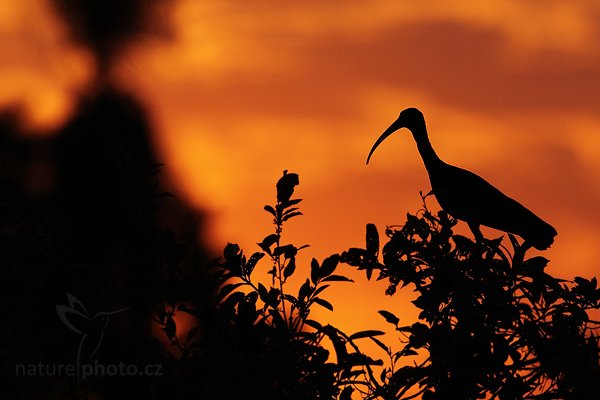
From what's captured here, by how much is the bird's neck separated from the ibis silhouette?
16 millimetres

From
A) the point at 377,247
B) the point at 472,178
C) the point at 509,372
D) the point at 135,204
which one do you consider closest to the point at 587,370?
the point at 509,372

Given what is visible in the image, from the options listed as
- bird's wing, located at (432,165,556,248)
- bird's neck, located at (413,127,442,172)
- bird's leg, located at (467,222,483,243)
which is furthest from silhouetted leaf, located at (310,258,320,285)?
bird's neck, located at (413,127,442,172)

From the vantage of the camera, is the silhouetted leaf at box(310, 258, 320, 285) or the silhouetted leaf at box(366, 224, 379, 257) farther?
the silhouetted leaf at box(366, 224, 379, 257)

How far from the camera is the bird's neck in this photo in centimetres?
1032

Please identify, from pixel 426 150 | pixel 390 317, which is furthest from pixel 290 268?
pixel 426 150

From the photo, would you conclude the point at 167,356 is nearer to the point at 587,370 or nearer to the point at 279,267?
the point at 279,267

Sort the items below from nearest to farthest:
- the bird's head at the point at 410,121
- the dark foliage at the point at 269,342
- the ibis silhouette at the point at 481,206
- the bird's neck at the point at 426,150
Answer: the dark foliage at the point at 269,342 < the ibis silhouette at the point at 481,206 < the bird's neck at the point at 426,150 < the bird's head at the point at 410,121

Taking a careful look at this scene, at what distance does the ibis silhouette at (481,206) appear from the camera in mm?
9125

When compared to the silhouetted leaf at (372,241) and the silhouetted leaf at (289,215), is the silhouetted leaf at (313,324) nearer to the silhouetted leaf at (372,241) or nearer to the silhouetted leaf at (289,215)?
the silhouetted leaf at (289,215)
